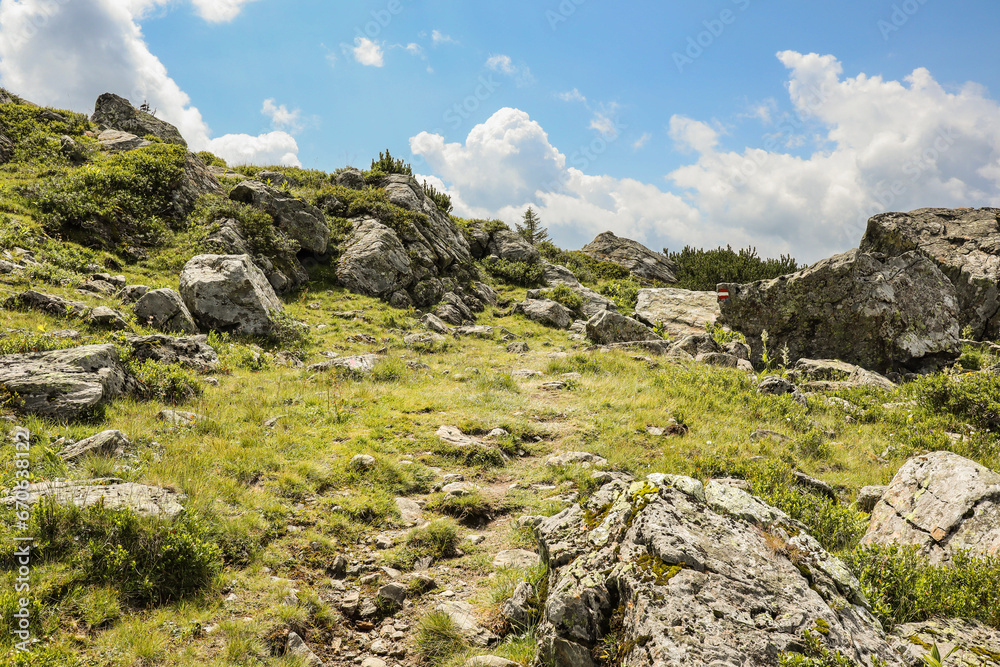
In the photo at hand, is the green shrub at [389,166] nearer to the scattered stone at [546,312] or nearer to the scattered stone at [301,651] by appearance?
the scattered stone at [546,312]

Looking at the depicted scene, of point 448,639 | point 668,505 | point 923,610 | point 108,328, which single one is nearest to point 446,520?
point 448,639

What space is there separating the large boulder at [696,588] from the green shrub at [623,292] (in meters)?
30.4

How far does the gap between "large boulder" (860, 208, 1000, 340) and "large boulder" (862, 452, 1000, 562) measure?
18011 millimetres

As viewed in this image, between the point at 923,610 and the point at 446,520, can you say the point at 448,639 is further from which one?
the point at 923,610

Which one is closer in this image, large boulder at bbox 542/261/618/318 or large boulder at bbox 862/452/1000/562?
large boulder at bbox 862/452/1000/562

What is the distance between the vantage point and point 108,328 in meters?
12.4

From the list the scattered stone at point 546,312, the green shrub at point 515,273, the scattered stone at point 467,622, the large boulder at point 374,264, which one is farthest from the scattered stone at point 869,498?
the green shrub at point 515,273

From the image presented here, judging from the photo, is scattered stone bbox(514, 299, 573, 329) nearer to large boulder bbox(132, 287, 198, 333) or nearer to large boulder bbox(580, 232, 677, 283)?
large boulder bbox(132, 287, 198, 333)

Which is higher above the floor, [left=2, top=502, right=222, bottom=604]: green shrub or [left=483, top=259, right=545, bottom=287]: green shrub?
[left=483, top=259, right=545, bottom=287]: green shrub

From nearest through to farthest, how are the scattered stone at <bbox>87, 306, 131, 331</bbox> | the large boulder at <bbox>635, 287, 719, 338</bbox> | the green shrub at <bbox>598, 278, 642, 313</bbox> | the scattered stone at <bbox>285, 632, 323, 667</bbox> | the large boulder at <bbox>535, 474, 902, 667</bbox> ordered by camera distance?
the large boulder at <bbox>535, 474, 902, 667</bbox>
the scattered stone at <bbox>285, 632, 323, 667</bbox>
the scattered stone at <bbox>87, 306, 131, 331</bbox>
the large boulder at <bbox>635, 287, 719, 338</bbox>
the green shrub at <bbox>598, 278, 642, 313</bbox>

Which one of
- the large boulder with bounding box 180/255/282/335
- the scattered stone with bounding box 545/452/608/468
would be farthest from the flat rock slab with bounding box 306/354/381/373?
the scattered stone with bounding box 545/452/608/468

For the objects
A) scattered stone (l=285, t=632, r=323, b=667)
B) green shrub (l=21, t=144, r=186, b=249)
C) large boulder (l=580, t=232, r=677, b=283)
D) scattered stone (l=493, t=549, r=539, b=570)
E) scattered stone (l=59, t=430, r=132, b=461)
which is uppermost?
large boulder (l=580, t=232, r=677, b=283)

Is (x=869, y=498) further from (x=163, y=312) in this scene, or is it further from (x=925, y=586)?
(x=163, y=312)

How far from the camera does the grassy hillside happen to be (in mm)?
4875
